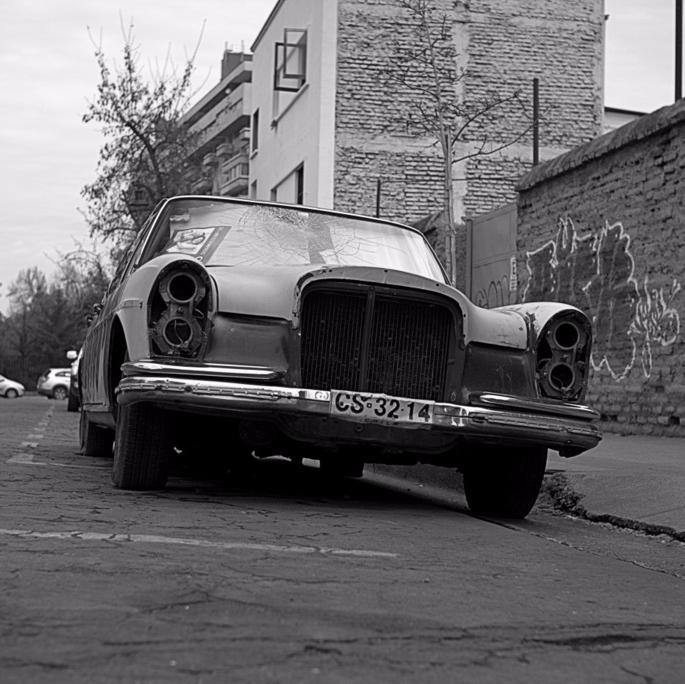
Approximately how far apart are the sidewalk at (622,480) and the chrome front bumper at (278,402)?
89cm

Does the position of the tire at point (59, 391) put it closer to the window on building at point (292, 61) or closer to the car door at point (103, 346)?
the window on building at point (292, 61)

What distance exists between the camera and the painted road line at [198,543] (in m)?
4.68

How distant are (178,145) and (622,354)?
73.0 feet

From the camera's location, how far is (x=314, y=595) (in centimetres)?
377

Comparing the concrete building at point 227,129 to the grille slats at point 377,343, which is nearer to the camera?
the grille slats at point 377,343

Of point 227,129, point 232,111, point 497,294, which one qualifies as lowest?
point 497,294

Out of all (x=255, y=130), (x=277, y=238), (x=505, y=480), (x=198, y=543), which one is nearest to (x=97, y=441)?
(x=277, y=238)

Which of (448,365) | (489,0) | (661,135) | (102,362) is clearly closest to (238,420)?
(448,365)

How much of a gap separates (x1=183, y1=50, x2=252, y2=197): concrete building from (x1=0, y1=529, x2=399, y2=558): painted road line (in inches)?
1221

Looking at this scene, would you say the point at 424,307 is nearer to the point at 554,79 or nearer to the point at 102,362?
the point at 102,362

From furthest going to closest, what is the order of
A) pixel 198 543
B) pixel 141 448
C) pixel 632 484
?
pixel 632 484 < pixel 141 448 < pixel 198 543

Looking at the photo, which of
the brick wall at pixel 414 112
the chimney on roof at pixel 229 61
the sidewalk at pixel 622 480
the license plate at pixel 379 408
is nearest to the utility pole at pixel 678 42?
the sidewalk at pixel 622 480

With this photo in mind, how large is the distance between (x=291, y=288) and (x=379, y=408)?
725 millimetres

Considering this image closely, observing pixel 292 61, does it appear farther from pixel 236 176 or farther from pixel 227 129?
pixel 227 129
